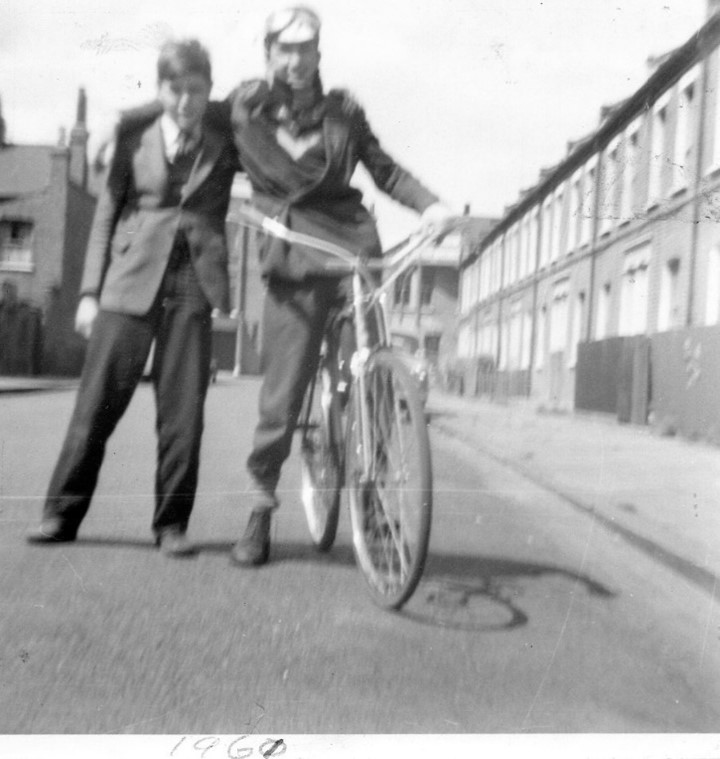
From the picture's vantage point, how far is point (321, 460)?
9.97 ft

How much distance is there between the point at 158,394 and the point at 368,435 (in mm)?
588

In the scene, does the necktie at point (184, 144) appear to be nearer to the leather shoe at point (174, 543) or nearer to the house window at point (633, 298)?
the leather shoe at point (174, 543)

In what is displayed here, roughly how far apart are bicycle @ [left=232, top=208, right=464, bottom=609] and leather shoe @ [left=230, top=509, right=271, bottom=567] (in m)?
0.13

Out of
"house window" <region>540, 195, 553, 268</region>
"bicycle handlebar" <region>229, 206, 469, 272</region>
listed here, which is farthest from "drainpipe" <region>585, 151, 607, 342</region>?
"bicycle handlebar" <region>229, 206, 469, 272</region>

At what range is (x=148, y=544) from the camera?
2.86 m

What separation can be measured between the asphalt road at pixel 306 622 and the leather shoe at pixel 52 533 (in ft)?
0.08

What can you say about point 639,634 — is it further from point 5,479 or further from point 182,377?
point 5,479

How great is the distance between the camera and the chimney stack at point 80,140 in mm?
2799

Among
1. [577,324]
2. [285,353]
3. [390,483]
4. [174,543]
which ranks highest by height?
[577,324]

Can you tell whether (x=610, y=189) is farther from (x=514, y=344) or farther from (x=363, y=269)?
(x=363, y=269)

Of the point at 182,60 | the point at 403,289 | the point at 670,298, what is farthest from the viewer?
the point at 670,298

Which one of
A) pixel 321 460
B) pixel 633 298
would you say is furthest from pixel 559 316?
pixel 321 460
